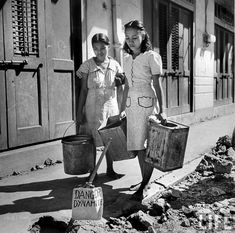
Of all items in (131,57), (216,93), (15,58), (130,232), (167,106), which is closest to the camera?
(130,232)

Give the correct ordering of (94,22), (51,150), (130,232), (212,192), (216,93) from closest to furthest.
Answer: (130,232) < (212,192) < (51,150) < (94,22) < (216,93)

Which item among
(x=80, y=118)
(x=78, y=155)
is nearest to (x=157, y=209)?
(x=78, y=155)

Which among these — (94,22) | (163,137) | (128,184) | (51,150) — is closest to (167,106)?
(94,22)

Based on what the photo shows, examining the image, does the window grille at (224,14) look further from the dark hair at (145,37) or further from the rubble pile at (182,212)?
the dark hair at (145,37)

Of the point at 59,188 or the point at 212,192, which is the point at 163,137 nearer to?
the point at 212,192

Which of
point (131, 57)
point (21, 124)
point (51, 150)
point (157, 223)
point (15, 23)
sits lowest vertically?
point (157, 223)

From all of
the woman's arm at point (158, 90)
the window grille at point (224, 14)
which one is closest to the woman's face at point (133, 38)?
the woman's arm at point (158, 90)

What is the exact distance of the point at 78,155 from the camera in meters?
3.78

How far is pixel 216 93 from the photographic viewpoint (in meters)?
12.2

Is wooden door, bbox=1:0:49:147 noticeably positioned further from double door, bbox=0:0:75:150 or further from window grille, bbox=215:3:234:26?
window grille, bbox=215:3:234:26

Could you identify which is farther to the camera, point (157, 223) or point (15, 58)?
point (15, 58)

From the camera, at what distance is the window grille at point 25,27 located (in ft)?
15.0

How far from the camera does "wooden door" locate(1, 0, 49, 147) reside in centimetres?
445

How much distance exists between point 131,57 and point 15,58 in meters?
1.84
